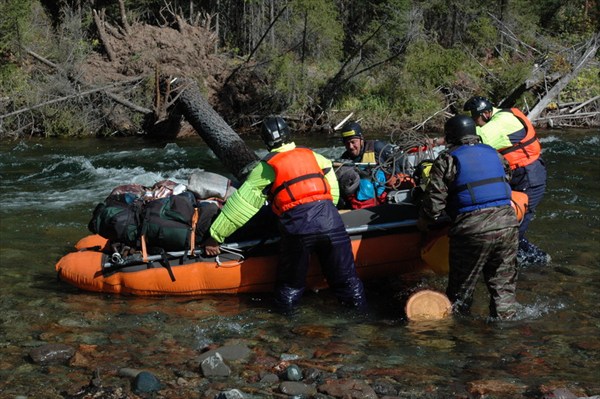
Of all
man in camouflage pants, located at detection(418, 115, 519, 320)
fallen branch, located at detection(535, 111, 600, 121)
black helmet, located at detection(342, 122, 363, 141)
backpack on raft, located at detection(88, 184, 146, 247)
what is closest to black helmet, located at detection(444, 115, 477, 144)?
man in camouflage pants, located at detection(418, 115, 519, 320)

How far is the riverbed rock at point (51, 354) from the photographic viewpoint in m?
5.00

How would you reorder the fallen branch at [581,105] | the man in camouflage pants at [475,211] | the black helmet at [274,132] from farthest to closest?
the fallen branch at [581,105] → the black helmet at [274,132] → the man in camouflage pants at [475,211]

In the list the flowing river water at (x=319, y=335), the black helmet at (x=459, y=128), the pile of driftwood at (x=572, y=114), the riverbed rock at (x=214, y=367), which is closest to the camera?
the flowing river water at (x=319, y=335)

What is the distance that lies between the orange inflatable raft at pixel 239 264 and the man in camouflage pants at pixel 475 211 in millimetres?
726

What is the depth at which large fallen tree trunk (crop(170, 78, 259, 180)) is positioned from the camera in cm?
1130

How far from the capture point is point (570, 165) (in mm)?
13102

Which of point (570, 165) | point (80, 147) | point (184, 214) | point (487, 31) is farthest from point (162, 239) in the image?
point (487, 31)

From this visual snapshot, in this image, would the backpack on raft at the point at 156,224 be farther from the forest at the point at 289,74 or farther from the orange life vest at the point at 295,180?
the forest at the point at 289,74

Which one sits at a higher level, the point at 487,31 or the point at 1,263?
the point at 487,31

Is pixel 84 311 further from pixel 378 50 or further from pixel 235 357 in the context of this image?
pixel 378 50

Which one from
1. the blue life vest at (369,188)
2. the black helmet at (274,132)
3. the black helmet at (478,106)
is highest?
the black helmet at (478,106)

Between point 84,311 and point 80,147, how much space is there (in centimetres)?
1100

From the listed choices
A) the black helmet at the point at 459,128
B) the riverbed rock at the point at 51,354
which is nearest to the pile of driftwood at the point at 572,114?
the black helmet at the point at 459,128

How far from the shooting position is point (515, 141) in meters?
6.76
